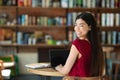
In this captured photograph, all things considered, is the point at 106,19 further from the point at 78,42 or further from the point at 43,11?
the point at 78,42

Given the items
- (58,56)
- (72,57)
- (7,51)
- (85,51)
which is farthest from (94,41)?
(7,51)

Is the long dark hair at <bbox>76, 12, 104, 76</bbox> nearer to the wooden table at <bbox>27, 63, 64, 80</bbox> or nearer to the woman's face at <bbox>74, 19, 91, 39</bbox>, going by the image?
the woman's face at <bbox>74, 19, 91, 39</bbox>

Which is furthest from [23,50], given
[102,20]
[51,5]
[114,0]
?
[114,0]

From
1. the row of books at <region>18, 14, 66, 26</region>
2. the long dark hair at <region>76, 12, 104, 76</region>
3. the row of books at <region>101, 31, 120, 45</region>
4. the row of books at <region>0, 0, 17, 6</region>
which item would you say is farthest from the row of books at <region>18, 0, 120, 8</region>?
the long dark hair at <region>76, 12, 104, 76</region>

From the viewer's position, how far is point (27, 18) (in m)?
5.89

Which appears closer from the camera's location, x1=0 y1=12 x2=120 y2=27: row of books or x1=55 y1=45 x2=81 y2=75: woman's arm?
x1=55 y1=45 x2=81 y2=75: woman's arm

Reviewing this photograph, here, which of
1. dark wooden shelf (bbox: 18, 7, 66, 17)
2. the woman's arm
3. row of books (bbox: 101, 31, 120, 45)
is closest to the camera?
the woman's arm

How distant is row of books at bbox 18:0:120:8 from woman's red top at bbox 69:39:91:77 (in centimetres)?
373

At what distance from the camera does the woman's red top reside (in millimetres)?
2252

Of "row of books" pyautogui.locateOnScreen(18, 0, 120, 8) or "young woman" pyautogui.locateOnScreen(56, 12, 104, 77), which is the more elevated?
"row of books" pyautogui.locateOnScreen(18, 0, 120, 8)

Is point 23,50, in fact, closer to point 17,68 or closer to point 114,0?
point 17,68

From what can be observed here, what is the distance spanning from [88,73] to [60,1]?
12.8 feet

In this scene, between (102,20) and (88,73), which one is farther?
(102,20)

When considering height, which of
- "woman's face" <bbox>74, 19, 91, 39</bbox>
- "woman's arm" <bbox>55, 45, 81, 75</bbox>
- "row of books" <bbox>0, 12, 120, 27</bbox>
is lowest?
"woman's arm" <bbox>55, 45, 81, 75</bbox>
